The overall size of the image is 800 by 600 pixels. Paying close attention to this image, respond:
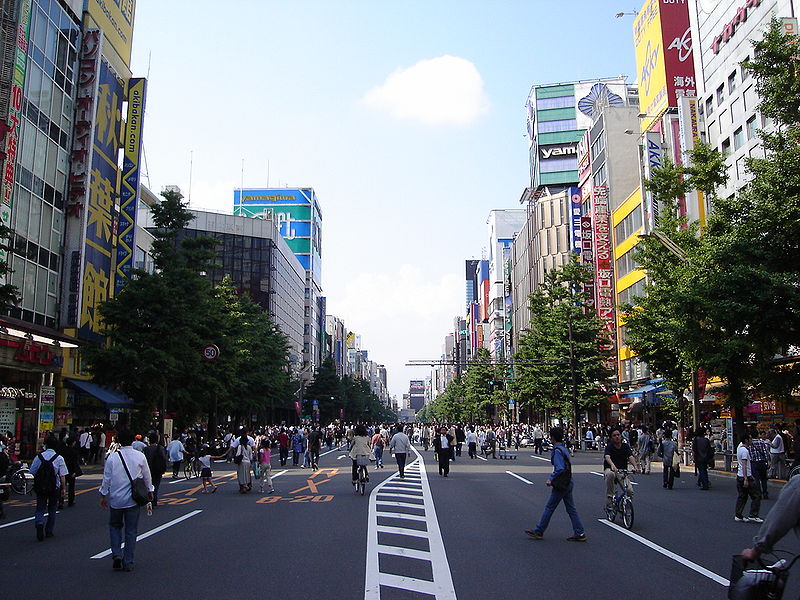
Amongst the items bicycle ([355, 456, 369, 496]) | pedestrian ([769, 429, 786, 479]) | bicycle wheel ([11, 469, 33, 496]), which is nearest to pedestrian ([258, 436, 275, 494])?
bicycle ([355, 456, 369, 496])

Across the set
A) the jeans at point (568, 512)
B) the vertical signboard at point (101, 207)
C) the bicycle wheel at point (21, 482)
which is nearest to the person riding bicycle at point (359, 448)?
the jeans at point (568, 512)

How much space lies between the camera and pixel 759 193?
63.0 ft

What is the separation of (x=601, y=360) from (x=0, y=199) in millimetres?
40695

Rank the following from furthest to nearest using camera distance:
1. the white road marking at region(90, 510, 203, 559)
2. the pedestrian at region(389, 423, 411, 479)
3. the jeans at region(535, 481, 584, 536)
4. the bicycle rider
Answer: the pedestrian at region(389, 423, 411, 479) < the bicycle rider < the jeans at region(535, 481, 584, 536) < the white road marking at region(90, 510, 203, 559)

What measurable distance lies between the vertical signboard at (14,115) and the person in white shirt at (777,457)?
2769cm

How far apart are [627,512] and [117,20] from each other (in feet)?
135

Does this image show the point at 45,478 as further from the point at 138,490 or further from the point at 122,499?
the point at 138,490

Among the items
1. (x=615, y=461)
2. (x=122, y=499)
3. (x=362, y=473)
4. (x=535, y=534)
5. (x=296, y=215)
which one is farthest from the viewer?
(x=296, y=215)

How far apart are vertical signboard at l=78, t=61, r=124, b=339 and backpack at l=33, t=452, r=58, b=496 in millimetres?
25466

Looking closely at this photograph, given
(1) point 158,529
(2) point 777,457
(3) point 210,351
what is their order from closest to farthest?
(1) point 158,529 < (2) point 777,457 < (3) point 210,351

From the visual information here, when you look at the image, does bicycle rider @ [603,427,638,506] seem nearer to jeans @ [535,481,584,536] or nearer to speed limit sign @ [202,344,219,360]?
jeans @ [535,481,584,536]

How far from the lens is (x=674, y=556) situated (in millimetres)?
10109

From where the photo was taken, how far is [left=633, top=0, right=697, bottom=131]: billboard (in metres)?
51.6

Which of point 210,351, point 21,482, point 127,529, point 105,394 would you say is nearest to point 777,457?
point 127,529
